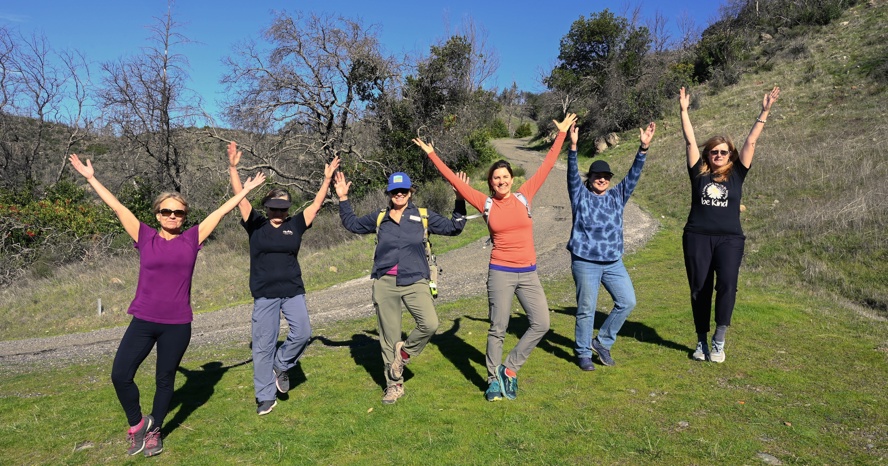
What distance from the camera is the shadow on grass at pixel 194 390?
16.1 feet

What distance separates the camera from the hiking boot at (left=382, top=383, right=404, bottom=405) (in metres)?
4.92

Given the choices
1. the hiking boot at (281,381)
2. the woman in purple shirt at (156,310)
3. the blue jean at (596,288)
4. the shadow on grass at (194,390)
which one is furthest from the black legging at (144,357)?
the blue jean at (596,288)

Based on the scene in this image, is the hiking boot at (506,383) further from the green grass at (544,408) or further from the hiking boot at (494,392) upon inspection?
the green grass at (544,408)

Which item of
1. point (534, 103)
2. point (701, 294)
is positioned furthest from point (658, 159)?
point (534, 103)

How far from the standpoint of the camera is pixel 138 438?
415cm

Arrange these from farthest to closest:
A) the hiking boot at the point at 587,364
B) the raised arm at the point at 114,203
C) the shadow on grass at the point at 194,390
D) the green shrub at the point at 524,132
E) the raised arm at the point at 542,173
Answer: the green shrub at the point at 524,132
the hiking boot at the point at 587,364
the raised arm at the point at 542,173
the shadow on grass at the point at 194,390
the raised arm at the point at 114,203

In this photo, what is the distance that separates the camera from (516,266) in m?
4.68

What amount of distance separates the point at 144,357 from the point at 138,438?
27.0 inches

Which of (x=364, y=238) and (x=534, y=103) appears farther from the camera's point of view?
(x=534, y=103)

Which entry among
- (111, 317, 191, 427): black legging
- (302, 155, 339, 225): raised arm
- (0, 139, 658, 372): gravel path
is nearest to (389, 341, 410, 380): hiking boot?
(302, 155, 339, 225): raised arm

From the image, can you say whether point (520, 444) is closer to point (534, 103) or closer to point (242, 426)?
point (242, 426)

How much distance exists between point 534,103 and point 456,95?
48.6 m

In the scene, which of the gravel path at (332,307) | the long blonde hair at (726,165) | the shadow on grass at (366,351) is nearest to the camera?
the long blonde hair at (726,165)

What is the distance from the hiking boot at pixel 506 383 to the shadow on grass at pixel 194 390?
306cm
